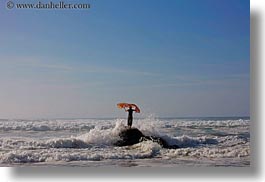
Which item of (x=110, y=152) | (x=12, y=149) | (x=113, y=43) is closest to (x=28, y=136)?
(x=12, y=149)

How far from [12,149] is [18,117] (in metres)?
0.12

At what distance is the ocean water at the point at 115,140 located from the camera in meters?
2.04

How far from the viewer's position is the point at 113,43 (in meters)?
2.06

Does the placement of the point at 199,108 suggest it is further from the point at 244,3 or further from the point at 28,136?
the point at 28,136

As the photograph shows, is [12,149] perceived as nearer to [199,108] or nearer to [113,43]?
[113,43]

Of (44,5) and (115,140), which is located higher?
(44,5)

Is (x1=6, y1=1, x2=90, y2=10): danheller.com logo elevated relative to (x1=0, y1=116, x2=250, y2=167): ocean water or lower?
elevated

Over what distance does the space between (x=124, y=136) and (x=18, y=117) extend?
40cm

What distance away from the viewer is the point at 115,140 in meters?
2.07

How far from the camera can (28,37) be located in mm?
2031

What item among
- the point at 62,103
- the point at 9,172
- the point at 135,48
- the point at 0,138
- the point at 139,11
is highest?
the point at 139,11

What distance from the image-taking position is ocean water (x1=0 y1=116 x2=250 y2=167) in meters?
2.04

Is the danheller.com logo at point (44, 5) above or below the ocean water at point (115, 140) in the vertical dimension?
above

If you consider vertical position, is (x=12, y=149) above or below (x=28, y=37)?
below
